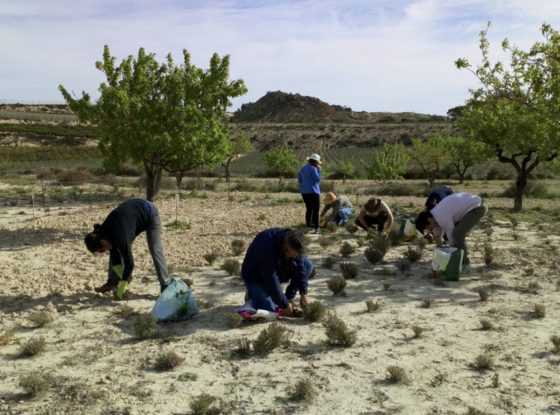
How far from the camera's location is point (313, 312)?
794 cm

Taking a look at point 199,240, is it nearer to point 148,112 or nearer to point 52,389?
point 148,112

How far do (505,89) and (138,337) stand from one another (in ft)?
32.5

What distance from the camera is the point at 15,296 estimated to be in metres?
8.96

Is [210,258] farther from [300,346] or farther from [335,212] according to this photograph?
[335,212]

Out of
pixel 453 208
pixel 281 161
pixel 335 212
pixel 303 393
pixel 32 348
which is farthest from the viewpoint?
pixel 281 161

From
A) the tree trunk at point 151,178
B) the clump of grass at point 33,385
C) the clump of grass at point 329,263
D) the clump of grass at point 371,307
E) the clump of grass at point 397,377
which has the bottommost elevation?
the clump of grass at point 33,385

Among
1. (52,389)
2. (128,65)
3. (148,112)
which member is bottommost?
(52,389)

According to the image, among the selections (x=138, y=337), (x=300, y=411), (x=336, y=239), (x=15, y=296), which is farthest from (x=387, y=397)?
(x=336, y=239)

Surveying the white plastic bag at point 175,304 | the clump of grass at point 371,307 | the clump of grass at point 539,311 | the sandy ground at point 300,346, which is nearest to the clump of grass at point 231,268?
the sandy ground at point 300,346

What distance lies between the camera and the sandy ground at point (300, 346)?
19.2ft

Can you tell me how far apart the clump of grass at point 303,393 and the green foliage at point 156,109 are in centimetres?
1029

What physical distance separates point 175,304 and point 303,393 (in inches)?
105

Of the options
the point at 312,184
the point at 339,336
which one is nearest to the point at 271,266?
the point at 339,336

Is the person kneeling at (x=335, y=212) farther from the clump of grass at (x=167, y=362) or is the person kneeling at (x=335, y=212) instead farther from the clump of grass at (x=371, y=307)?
the clump of grass at (x=167, y=362)
